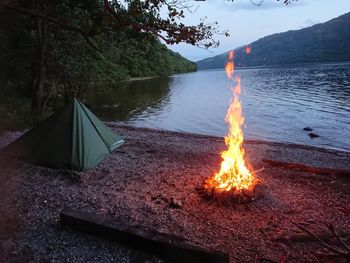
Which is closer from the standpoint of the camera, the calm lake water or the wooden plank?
the wooden plank

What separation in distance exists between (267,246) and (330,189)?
4.92 metres

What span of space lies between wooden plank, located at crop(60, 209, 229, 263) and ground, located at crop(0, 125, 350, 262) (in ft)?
0.59

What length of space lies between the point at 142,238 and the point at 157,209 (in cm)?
238

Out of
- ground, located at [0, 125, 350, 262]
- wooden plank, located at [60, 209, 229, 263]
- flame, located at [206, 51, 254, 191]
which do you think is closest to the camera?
wooden plank, located at [60, 209, 229, 263]

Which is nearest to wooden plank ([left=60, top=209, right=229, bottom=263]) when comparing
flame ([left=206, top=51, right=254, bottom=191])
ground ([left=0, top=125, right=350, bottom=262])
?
ground ([left=0, top=125, right=350, bottom=262])

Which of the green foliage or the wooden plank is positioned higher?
the green foliage

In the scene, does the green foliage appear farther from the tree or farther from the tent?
the tent

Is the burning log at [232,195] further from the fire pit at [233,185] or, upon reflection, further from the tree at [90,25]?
the tree at [90,25]

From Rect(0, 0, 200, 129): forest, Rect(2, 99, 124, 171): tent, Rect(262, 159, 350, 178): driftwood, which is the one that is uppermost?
Rect(0, 0, 200, 129): forest

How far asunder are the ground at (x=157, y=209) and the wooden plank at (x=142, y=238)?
0.59 feet

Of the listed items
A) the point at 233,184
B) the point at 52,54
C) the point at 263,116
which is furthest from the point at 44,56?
the point at 263,116

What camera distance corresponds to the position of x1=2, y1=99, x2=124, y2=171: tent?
41.8ft

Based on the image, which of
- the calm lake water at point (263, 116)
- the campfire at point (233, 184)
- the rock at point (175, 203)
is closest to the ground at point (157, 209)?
the rock at point (175, 203)

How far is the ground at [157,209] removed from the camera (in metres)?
7.47
